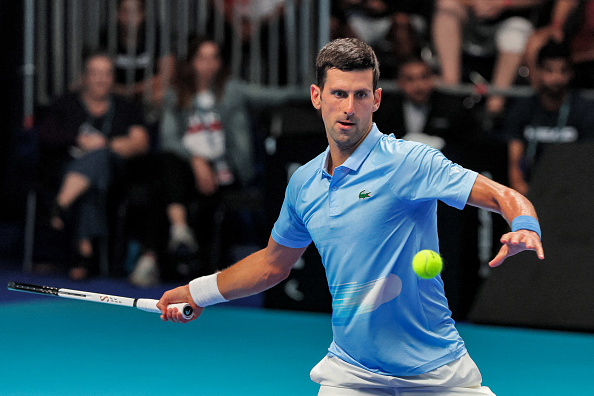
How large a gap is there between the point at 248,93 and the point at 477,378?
6.38 meters

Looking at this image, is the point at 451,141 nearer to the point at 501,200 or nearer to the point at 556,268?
the point at 556,268

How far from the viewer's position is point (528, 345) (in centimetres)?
634

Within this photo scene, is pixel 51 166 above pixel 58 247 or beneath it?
above

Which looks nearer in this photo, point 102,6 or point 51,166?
point 51,166

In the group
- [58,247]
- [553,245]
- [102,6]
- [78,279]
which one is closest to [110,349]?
[78,279]

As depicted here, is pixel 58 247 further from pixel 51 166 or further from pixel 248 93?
pixel 248 93

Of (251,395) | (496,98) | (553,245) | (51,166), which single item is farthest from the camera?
(51,166)

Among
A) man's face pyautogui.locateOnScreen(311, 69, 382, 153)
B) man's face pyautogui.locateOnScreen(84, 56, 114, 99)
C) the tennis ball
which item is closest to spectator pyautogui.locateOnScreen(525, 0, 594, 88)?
man's face pyautogui.locateOnScreen(84, 56, 114, 99)

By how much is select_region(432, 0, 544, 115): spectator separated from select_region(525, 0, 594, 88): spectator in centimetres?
19

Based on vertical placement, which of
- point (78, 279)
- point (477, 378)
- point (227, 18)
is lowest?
point (78, 279)

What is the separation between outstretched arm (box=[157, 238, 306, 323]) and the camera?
3441 millimetres

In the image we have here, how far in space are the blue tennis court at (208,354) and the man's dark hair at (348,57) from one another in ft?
8.13

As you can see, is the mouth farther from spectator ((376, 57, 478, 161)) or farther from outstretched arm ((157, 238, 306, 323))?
spectator ((376, 57, 478, 161))

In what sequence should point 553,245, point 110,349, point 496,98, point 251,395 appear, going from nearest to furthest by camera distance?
point 251,395, point 110,349, point 553,245, point 496,98
